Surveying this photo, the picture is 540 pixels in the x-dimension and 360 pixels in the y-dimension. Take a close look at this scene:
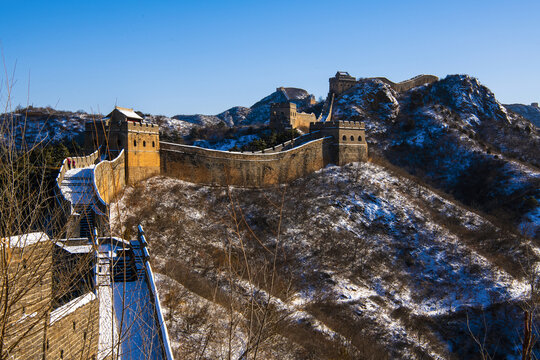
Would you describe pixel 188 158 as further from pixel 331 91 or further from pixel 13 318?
pixel 331 91

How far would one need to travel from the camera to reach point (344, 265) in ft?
93.1

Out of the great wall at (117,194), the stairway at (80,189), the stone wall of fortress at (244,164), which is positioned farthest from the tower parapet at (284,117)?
the stairway at (80,189)

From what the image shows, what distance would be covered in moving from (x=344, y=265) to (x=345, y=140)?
50.4 feet

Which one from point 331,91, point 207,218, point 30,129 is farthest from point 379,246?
point 30,129

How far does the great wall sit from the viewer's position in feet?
27.9

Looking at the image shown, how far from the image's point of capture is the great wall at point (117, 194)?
27.9ft

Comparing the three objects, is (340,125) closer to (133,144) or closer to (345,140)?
(345,140)

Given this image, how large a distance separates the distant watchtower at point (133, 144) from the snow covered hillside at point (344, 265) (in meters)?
1.16

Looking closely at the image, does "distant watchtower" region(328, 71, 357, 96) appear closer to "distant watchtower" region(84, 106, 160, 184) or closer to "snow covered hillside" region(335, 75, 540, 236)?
"snow covered hillside" region(335, 75, 540, 236)

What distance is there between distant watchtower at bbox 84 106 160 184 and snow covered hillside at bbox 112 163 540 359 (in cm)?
116

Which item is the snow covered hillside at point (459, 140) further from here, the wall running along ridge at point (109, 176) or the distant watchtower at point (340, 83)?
the wall running along ridge at point (109, 176)

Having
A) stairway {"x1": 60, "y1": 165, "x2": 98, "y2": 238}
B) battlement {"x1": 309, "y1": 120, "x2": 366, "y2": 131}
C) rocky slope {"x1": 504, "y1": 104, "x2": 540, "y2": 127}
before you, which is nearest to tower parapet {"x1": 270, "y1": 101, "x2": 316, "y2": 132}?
battlement {"x1": 309, "y1": 120, "x2": 366, "y2": 131}

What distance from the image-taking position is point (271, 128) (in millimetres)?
55344

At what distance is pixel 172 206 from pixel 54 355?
67.3ft
